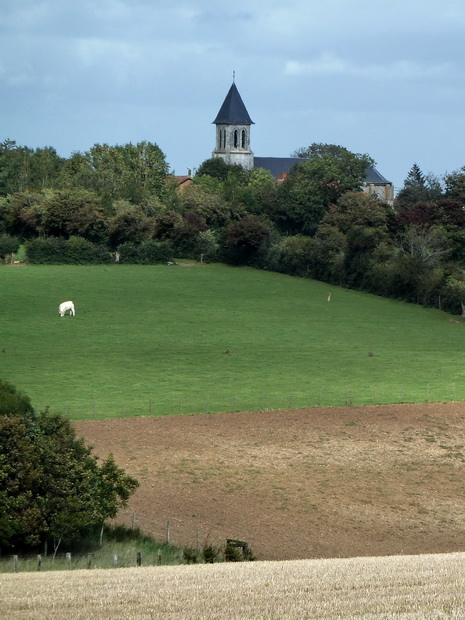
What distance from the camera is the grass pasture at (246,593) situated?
1825 cm

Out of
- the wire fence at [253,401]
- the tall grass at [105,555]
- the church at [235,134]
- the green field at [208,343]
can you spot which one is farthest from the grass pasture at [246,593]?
the church at [235,134]

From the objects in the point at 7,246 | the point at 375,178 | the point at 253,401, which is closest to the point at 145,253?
the point at 7,246

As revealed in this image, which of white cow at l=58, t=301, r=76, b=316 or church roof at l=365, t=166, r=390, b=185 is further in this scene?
church roof at l=365, t=166, r=390, b=185

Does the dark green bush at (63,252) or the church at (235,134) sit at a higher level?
the church at (235,134)

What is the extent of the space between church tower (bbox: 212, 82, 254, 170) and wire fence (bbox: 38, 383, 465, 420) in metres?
140

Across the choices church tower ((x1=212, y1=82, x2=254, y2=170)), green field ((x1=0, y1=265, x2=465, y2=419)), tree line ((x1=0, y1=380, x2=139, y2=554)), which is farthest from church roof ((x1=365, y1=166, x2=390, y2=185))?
tree line ((x1=0, y1=380, x2=139, y2=554))

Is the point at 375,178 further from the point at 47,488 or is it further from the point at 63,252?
the point at 47,488

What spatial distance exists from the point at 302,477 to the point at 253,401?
44.9ft

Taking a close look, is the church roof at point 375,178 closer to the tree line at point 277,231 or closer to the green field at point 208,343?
the tree line at point 277,231

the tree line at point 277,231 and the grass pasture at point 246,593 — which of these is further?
the tree line at point 277,231

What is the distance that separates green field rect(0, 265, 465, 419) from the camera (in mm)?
57656

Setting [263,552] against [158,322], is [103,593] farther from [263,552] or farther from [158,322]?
[158,322]

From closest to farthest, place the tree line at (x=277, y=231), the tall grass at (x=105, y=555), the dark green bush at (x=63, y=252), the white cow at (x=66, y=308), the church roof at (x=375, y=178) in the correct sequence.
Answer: the tall grass at (x=105, y=555), the white cow at (x=66, y=308), the tree line at (x=277, y=231), the dark green bush at (x=63, y=252), the church roof at (x=375, y=178)

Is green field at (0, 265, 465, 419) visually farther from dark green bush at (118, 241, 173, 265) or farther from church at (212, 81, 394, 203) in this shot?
church at (212, 81, 394, 203)
